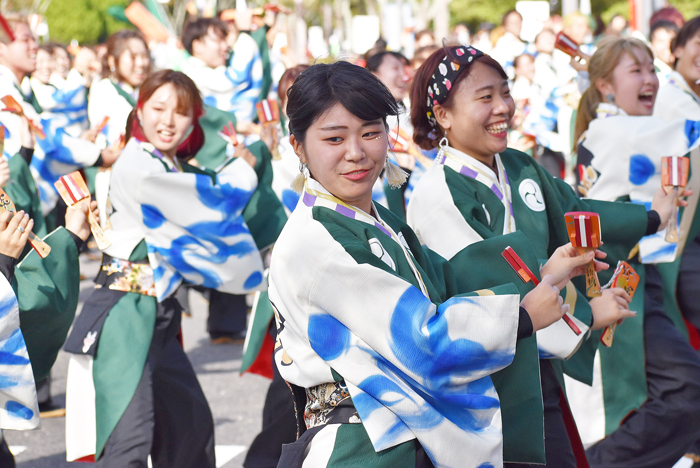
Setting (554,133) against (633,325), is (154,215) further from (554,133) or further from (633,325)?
(554,133)

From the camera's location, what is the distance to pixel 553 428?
2.56 meters

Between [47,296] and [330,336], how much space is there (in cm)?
135

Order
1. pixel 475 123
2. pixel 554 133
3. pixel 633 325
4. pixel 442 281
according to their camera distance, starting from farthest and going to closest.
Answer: pixel 554 133 → pixel 633 325 → pixel 475 123 → pixel 442 281

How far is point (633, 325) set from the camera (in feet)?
11.1

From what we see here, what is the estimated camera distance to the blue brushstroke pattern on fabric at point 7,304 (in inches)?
102

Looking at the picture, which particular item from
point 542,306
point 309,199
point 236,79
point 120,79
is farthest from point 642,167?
point 236,79

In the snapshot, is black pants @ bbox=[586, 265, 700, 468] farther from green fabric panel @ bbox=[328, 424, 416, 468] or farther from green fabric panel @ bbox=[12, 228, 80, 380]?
green fabric panel @ bbox=[12, 228, 80, 380]

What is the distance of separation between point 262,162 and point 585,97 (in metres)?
1.52

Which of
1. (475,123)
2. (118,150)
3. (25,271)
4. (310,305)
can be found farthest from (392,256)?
(118,150)

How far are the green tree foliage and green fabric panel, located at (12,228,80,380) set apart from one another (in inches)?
1340

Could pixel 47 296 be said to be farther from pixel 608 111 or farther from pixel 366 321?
pixel 608 111

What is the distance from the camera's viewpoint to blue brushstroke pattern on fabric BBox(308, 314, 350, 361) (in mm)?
1896

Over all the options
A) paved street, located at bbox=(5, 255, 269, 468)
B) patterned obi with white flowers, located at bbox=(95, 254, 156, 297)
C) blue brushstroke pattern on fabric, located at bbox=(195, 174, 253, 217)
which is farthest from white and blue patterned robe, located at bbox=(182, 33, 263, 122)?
patterned obi with white flowers, located at bbox=(95, 254, 156, 297)

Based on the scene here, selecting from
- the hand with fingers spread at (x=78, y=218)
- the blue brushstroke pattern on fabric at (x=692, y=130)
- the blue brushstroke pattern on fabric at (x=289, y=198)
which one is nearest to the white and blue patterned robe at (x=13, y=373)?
the hand with fingers spread at (x=78, y=218)
